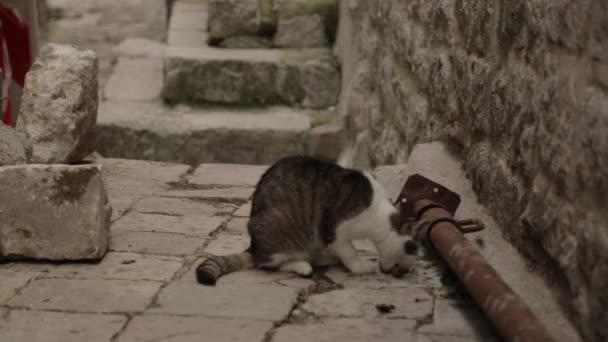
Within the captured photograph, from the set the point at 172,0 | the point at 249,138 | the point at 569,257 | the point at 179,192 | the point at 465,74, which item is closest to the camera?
the point at 569,257

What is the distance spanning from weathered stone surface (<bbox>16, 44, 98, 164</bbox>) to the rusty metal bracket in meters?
1.78

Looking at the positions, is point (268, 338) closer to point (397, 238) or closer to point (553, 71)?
point (397, 238)

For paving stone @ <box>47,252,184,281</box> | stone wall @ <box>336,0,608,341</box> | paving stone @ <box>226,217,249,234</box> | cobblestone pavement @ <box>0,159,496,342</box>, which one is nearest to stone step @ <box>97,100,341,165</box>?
stone wall @ <box>336,0,608,341</box>

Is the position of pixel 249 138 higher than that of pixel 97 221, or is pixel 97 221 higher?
pixel 97 221

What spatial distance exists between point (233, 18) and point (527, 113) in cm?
428

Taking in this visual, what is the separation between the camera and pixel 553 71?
9.43 ft

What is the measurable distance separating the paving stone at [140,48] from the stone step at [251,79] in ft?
2.73

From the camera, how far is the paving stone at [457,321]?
2.95 metres

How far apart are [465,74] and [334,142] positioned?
251 cm

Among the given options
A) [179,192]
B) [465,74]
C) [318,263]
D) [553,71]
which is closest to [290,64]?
[179,192]

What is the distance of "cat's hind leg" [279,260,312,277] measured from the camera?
346 centimetres

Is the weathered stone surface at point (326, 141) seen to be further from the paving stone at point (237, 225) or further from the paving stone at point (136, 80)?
the paving stone at point (237, 225)

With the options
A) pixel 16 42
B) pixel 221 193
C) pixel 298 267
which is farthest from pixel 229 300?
pixel 16 42

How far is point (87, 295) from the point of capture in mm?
3236
